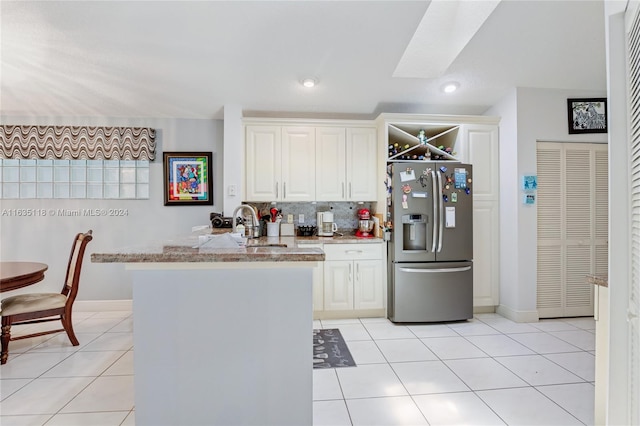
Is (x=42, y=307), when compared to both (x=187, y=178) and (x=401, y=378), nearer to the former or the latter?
(x=187, y=178)

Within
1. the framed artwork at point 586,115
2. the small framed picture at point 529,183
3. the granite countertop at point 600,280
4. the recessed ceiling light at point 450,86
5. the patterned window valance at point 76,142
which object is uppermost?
the recessed ceiling light at point 450,86

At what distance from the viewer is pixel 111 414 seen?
1.91 m

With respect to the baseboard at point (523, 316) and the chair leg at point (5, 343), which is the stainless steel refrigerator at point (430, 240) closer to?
the baseboard at point (523, 316)

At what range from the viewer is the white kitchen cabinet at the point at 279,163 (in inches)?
149

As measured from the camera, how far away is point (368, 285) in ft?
12.1

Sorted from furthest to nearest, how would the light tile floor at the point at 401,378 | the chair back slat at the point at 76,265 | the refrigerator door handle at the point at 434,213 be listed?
the refrigerator door handle at the point at 434,213, the chair back slat at the point at 76,265, the light tile floor at the point at 401,378

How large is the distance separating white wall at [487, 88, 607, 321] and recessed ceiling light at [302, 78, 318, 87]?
2211 mm

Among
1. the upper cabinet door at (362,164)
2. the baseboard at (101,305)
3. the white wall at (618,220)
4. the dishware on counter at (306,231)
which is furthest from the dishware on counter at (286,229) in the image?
the white wall at (618,220)

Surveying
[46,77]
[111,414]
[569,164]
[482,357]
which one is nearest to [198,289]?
[111,414]

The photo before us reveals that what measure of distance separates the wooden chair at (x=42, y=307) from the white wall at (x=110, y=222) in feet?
2.98

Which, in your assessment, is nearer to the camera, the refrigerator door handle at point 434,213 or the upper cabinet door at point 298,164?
the refrigerator door handle at point 434,213

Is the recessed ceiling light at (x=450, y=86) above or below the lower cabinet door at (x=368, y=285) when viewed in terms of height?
above

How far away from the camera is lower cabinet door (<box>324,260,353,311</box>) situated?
3633 mm

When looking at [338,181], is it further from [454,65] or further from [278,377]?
[278,377]
